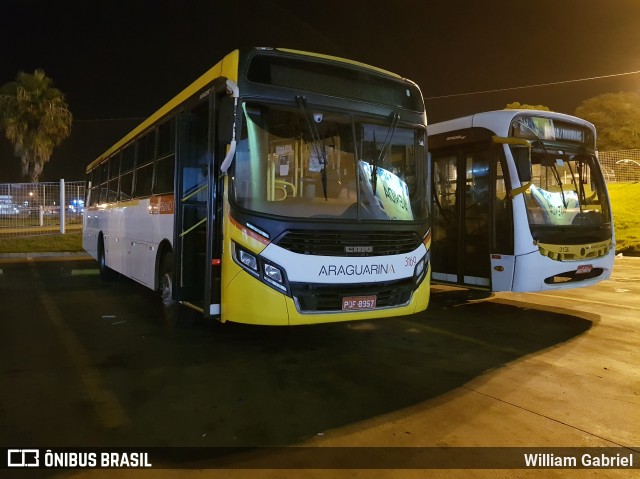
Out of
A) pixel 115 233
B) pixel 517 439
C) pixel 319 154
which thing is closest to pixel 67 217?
pixel 115 233

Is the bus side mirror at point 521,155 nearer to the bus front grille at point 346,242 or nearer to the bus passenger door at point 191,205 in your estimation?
the bus front grille at point 346,242

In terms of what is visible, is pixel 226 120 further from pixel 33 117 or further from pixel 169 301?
pixel 33 117

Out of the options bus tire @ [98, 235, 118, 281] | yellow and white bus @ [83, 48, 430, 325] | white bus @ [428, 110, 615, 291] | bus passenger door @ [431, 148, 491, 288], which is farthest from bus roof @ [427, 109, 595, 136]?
bus tire @ [98, 235, 118, 281]

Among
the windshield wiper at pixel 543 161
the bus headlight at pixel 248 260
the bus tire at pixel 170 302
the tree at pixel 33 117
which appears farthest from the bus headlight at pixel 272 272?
the tree at pixel 33 117

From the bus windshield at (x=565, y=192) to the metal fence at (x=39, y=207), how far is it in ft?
59.7

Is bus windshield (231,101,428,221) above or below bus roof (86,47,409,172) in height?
below

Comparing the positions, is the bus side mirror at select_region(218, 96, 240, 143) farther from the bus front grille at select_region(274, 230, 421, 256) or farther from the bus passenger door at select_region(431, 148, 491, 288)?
the bus passenger door at select_region(431, 148, 491, 288)

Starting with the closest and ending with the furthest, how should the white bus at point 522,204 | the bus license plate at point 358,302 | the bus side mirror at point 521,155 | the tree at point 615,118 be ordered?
the bus license plate at point 358,302, the bus side mirror at point 521,155, the white bus at point 522,204, the tree at point 615,118

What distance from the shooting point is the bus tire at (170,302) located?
278 inches

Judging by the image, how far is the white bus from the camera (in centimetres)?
775

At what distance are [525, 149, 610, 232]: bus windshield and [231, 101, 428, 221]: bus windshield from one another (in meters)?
2.70

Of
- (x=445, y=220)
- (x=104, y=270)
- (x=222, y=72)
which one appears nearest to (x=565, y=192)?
(x=445, y=220)

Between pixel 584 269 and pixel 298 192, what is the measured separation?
5109 mm

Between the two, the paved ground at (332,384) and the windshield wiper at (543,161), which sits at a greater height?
the windshield wiper at (543,161)
